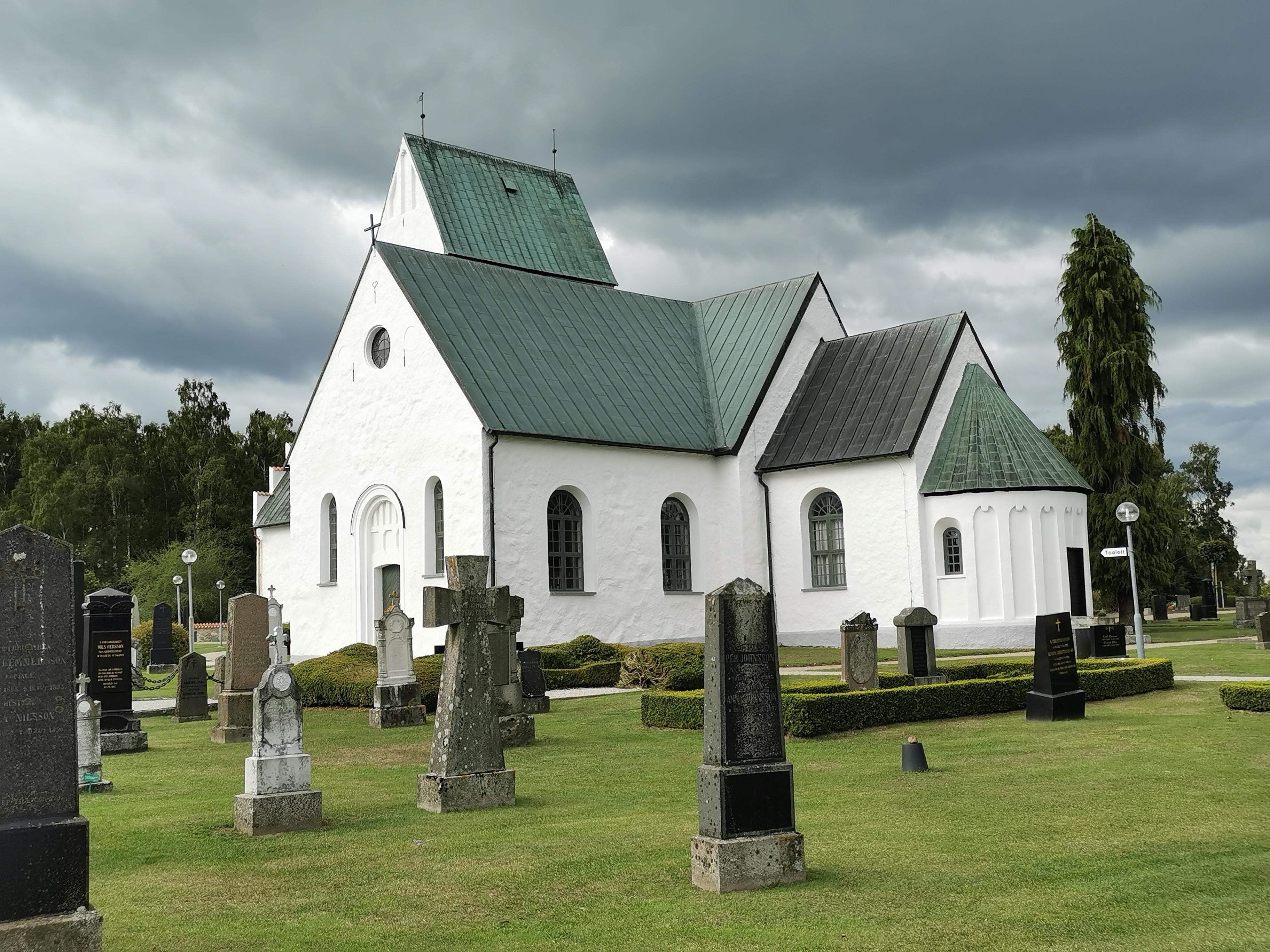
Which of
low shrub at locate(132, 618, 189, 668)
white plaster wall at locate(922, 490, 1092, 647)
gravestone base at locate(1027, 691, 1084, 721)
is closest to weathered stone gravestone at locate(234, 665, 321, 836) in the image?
gravestone base at locate(1027, 691, 1084, 721)

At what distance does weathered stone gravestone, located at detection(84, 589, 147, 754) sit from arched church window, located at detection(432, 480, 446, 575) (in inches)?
375

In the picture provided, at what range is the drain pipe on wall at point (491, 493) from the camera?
77.7 feet

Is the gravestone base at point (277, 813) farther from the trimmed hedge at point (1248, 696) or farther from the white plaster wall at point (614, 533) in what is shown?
the white plaster wall at point (614, 533)

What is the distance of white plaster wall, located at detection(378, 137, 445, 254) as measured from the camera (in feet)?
104

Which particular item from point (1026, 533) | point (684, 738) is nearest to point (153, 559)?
point (1026, 533)

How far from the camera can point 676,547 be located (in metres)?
27.9

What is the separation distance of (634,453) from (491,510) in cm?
435

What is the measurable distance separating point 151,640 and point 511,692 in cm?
2323

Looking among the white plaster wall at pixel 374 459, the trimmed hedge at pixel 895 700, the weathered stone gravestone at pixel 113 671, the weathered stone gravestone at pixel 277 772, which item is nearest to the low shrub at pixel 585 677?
the white plaster wall at pixel 374 459

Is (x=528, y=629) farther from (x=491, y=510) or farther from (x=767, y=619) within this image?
(x=767, y=619)

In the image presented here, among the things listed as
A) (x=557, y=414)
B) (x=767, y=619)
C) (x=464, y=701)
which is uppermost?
(x=557, y=414)

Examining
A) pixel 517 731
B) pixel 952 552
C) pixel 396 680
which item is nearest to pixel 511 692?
pixel 517 731

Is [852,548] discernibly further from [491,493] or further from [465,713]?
[465,713]

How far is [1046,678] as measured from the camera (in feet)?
44.9
